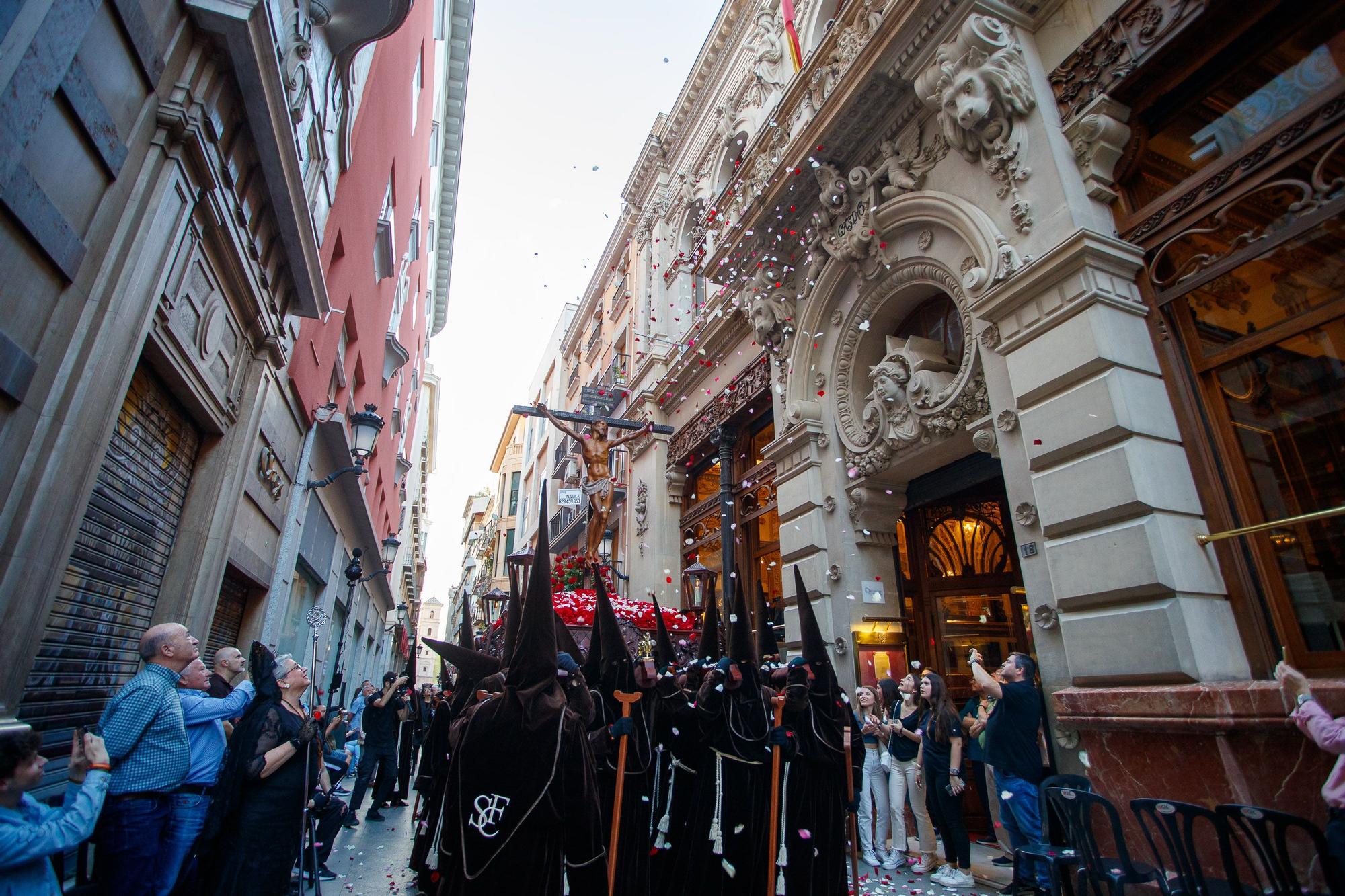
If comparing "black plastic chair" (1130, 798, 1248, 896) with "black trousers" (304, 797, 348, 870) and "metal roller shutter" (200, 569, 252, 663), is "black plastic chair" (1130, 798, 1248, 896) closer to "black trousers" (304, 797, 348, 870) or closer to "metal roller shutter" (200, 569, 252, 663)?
"black trousers" (304, 797, 348, 870)

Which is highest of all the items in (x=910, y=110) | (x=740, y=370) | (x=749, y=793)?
(x=910, y=110)

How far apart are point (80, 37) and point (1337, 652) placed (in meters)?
8.22

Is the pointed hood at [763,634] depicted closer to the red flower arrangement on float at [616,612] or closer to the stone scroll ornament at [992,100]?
the red flower arrangement on float at [616,612]

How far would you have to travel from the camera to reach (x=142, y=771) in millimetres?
3463

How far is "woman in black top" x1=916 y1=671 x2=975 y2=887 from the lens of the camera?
19.1 ft

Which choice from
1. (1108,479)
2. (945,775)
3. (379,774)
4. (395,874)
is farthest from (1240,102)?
(379,774)

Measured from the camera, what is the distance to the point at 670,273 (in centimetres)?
1800

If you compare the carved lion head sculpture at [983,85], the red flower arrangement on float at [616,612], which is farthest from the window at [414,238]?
the carved lion head sculpture at [983,85]

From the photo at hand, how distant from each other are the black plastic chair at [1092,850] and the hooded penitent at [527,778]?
3.00 metres

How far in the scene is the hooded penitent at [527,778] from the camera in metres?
3.72

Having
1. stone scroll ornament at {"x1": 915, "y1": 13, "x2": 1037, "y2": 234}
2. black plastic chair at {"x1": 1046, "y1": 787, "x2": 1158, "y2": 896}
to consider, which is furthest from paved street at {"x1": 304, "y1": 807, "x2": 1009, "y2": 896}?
stone scroll ornament at {"x1": 915, "y1": 13, "x2": 1037, "y2": 234}

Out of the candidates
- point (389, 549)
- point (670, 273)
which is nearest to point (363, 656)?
point (389, 549)

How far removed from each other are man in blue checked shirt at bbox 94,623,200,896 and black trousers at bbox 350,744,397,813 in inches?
247

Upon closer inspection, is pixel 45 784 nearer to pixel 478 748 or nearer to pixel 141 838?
pixel 141 838
